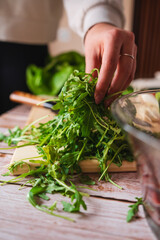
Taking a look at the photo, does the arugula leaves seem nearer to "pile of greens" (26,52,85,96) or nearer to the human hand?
the human hand

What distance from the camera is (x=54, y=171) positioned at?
599 mm

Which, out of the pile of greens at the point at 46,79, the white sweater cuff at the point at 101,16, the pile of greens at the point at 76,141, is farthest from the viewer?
the pile of greens at the point at 46,79

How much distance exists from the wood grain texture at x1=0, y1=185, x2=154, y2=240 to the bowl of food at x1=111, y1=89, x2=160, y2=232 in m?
0.05

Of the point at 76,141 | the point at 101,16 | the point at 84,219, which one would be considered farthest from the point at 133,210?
the point at 101,16

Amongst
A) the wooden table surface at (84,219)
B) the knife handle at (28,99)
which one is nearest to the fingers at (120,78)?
the wooden table surface at (84,219)

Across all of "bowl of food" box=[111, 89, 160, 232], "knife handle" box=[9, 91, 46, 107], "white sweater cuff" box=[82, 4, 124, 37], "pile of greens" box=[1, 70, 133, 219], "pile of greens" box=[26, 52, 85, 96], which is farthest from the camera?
"pile of greens" box=[26, 52, 85, 96]

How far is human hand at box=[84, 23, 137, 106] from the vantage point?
25.5 inches

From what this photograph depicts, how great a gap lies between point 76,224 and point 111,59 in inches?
17.5

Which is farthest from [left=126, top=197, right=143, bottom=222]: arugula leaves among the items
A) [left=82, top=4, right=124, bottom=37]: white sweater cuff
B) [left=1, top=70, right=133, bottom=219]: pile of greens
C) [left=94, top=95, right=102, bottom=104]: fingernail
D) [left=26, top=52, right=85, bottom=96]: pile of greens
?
[left=26, top=52, right=85, bottom=96]: pile of greens

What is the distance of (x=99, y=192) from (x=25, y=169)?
0.23 m

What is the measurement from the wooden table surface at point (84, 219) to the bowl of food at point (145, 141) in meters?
0.06

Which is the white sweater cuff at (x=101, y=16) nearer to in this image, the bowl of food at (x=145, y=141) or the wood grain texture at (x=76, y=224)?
the bowl of food at (x=145, y=141)

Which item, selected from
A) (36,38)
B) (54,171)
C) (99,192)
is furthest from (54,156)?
(36,38)

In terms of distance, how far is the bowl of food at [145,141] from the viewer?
1.32 ft
